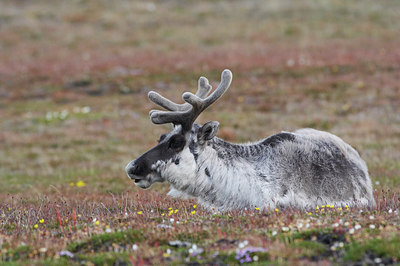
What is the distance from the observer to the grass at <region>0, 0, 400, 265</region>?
6.78 meters

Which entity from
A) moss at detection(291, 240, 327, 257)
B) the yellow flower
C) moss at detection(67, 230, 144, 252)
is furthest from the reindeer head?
the yellow flower

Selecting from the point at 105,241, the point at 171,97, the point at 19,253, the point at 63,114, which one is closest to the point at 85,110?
the point at 63,114

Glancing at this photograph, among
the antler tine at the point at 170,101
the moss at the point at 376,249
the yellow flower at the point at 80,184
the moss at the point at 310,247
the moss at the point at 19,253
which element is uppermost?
the antler tine at the point at 170,101

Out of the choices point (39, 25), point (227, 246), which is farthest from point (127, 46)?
point (227, 246)

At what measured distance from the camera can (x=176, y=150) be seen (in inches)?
359

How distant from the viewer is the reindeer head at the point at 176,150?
29.4ft

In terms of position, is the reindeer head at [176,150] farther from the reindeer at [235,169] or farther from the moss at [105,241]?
the moss at [105,241]

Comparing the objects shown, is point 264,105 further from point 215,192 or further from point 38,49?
point 38,49

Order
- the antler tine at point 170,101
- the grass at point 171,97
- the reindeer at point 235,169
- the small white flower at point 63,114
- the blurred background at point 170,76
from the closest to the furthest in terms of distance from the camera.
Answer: the grass at point 171,97
the reindeer at point 235,169
the antler tine at point 170,101
the blurred background at point 170,76
the small white flower at point 63,114

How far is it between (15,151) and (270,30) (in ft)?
83.0

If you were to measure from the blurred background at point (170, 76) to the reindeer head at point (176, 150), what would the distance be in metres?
3.93

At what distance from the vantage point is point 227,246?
6.54 metres

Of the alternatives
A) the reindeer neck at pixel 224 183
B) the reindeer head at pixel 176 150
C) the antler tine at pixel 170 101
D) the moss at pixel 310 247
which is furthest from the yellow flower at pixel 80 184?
the moss at pixel 310 247

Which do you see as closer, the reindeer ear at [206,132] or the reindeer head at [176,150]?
the reindeer head at [176,150]
